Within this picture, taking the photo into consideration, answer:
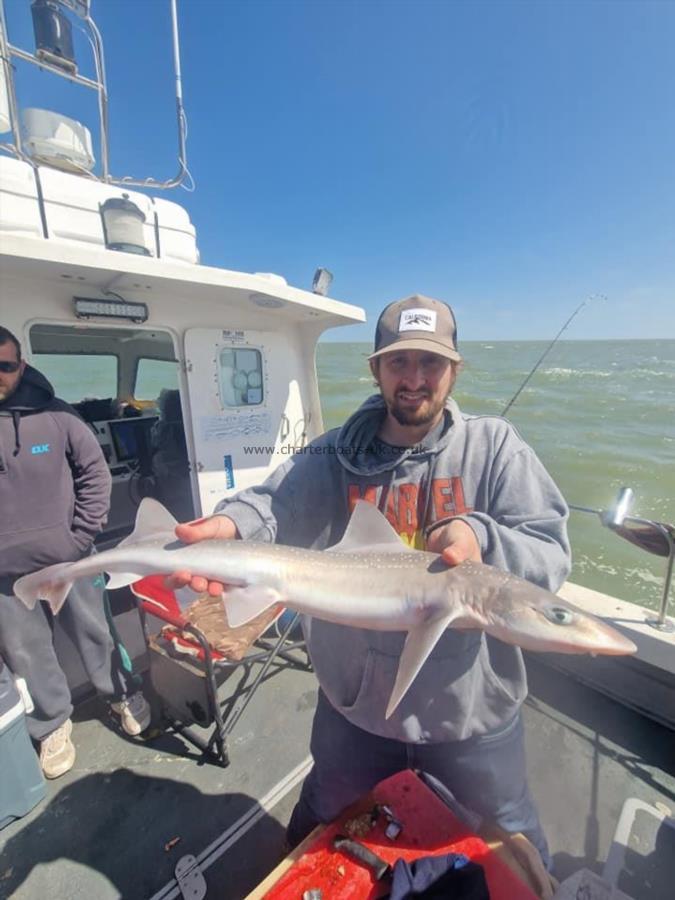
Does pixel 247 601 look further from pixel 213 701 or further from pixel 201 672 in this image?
pixel 201 672

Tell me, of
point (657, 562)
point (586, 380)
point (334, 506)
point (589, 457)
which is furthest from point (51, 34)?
point (586, 380)

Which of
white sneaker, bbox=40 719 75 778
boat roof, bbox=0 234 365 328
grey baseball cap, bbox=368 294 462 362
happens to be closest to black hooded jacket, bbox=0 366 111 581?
boat roof, bbox=0 234 365 328

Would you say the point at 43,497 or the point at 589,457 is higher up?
the point at 43,497

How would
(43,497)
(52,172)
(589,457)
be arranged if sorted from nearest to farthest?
(43,497)
(52,172)
(589,457)

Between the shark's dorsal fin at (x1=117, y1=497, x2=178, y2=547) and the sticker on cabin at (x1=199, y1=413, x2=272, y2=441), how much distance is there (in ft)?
8.98

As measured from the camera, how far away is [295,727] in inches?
152

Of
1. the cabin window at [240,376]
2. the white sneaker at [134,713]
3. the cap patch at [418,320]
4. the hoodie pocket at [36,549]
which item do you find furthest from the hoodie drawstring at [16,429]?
the cap patch at [418,320]

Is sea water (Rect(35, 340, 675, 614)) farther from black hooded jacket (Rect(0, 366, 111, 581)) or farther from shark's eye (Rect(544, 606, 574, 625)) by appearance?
black hooded jacket (Rect(0, 366, 111, 581))

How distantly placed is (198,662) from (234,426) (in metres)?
2.84

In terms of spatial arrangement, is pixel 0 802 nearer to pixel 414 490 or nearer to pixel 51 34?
pixel 414 490

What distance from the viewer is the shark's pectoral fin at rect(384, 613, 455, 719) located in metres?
1.68

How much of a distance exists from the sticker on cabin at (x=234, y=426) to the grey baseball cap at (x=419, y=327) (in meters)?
3.39

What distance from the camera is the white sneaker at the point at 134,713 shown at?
12.3 feet

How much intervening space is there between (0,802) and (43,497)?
2.12 m
